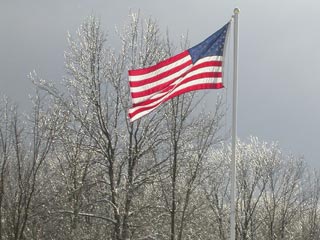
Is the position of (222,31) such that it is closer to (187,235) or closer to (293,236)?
(187,235)

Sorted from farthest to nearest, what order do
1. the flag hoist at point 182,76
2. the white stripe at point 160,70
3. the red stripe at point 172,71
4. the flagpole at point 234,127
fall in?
the white stripe at point 160,70
the red stripe at point 172,71
the flag hoist at point 182,76
the flagpole at point 234,127

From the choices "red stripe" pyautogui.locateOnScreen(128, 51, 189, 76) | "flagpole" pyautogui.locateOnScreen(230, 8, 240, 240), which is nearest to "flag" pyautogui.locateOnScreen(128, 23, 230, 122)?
"red stripe" pyautogui.locateOnScreen(128, 51, 189, 76)

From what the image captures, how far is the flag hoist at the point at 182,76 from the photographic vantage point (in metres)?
10.3

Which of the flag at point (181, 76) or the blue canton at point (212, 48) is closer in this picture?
the flag at point (181, 76)

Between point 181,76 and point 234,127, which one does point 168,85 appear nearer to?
point 181,76

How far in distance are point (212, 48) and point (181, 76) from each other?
2.62 feet

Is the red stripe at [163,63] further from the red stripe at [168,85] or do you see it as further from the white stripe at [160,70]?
the red stripe at [168,85]

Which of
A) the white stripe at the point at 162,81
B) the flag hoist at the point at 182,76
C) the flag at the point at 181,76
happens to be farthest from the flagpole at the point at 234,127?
the white stripe at the point at 162,81

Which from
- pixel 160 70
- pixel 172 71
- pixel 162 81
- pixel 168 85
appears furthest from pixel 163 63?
pixel 168 85

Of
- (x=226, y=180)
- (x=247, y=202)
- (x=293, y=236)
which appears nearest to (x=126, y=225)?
(x=226, y=180)

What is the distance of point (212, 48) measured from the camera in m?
10.5

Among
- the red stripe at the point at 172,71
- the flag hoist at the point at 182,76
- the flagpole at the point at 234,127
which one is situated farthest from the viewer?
the red stripe at the point at 172,71

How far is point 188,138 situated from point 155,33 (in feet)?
14.2

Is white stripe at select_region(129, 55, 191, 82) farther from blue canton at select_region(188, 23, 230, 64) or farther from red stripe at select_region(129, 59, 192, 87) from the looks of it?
blue canton at select_region(188, 23, 230, 64)
